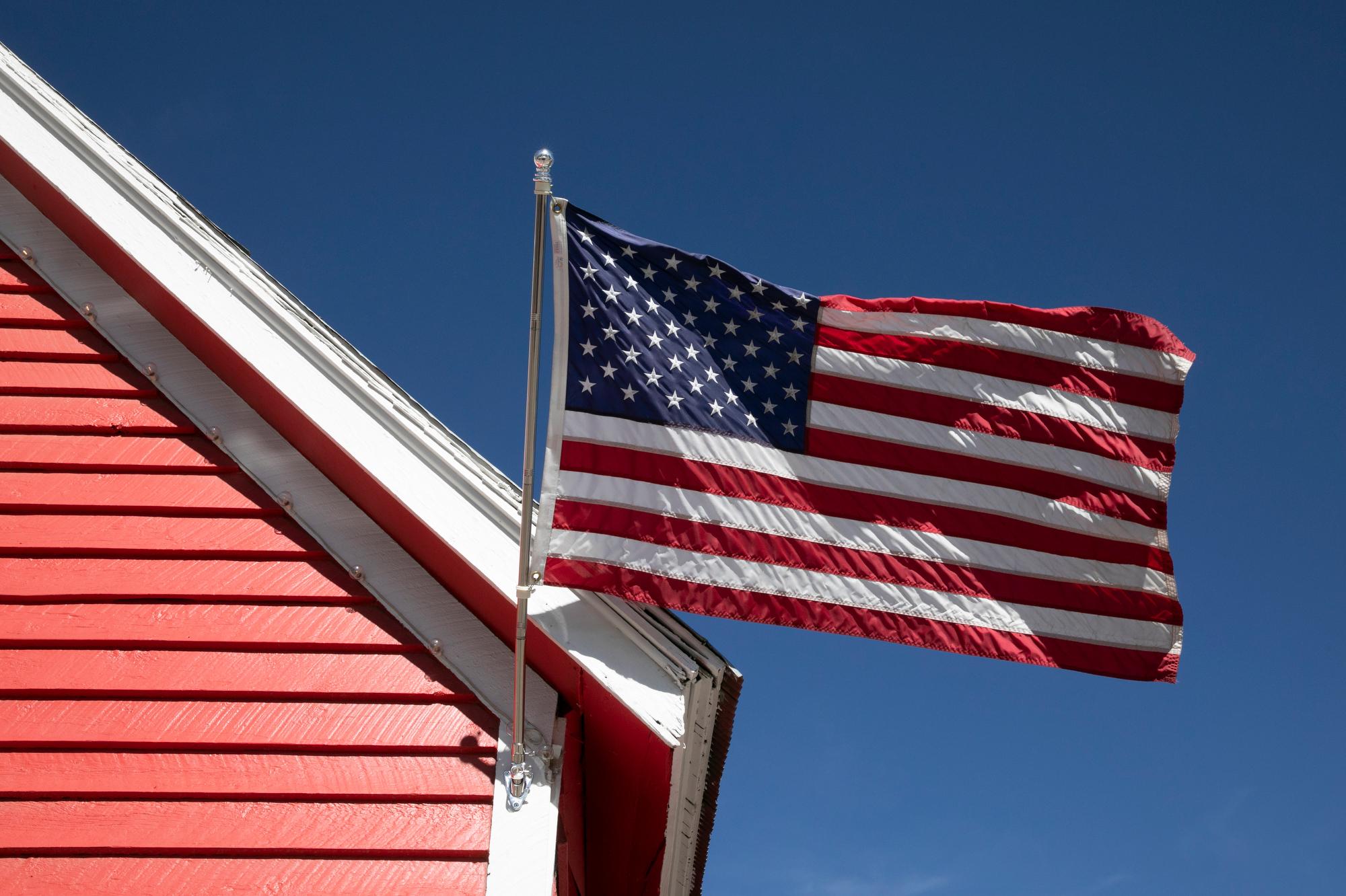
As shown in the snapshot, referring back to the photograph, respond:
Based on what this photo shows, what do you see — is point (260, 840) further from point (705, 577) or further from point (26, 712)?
point (705, 577)

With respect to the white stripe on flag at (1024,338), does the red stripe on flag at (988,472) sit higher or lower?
lower

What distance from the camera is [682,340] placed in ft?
17.6

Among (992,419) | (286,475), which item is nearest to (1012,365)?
(992,419)

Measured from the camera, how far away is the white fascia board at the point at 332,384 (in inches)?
194

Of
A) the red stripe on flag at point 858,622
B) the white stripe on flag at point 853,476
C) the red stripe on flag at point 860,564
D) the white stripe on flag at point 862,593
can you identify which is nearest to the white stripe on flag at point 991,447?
the white stripe on flag at point 853,476

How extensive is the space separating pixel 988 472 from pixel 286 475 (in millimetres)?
2881

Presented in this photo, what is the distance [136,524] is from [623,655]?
2034 mm

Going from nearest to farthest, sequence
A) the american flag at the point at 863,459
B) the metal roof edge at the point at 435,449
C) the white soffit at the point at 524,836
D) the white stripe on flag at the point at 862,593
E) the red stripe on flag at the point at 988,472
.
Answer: the white soffit at the point at 524,836 < the metal roof edge at the point at 435,449 < the white stripe on flag at the point at 862,593 < the american flag at the point at 863,459 < the red stripe on flag at the point at 988,472

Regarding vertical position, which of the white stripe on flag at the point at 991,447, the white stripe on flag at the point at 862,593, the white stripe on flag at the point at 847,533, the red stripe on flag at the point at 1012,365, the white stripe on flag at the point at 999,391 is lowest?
the white stripe on flag at the point at 862,593

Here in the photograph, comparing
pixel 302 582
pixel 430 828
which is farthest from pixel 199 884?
pixel 302 582

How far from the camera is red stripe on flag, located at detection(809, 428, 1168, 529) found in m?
5.47

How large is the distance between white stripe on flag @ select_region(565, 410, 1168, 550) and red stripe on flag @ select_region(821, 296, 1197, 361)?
705 millimetres

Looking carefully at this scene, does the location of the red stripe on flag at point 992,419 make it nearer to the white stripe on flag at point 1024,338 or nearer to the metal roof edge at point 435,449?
the white stripe on flag at point 1024,338

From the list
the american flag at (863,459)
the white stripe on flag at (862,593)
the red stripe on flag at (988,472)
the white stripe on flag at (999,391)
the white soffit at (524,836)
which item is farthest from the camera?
the white stripe on flag at (999,391)
